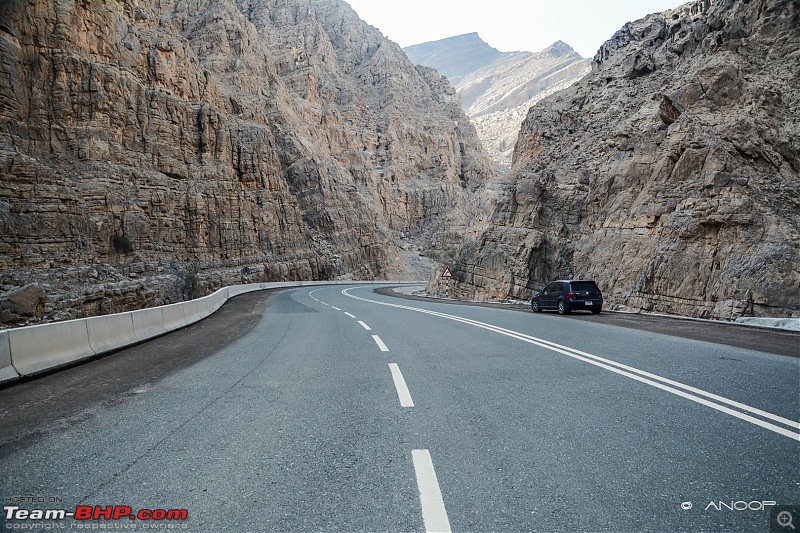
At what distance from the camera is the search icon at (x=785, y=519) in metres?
2.75

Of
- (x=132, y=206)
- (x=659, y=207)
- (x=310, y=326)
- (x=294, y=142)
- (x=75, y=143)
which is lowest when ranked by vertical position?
(x=310, y=326)

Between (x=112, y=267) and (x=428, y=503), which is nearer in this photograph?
(x=428, y=503)

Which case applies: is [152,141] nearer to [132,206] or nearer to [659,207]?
[132,206]

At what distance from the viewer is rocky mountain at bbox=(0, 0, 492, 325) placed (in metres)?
36.3

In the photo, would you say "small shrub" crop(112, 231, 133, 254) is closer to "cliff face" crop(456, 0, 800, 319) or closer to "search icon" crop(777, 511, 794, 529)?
"cliff face" crop(456, 0, 800, 319)

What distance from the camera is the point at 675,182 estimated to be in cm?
2206

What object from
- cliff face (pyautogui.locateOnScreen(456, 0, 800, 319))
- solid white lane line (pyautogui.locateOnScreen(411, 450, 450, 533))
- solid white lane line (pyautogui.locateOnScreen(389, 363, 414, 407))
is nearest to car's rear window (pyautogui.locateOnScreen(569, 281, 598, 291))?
A: cliff face (pyautogui.locateOnScreen(456, 0, 800, 319))

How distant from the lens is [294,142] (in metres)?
69.8

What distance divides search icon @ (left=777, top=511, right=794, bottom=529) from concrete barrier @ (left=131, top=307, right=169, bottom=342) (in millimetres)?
11387

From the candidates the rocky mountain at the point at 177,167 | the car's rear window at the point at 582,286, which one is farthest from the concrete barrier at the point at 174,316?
the rocky mountain at the point at 177,167

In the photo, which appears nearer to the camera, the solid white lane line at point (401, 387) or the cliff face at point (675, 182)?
the solid white lane line at point (401, 387)

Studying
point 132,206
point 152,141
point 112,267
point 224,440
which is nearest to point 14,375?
point 224,440

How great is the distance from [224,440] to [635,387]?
4886mm

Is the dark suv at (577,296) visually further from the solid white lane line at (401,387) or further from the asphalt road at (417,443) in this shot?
the solid white lane line at (401,387)
